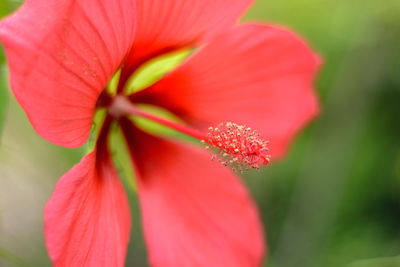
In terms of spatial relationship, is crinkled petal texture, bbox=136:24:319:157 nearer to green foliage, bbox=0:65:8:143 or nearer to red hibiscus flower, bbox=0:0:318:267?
red hibiscus flower, bbox=0:0:318:267

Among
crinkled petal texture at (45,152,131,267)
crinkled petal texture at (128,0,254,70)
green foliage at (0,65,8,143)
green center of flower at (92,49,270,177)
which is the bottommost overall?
crinkled petal texture at (45,152,131,267)

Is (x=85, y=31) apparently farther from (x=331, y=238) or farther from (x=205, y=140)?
(x=331, y=238)

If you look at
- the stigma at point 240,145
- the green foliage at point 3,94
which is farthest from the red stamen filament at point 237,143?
the green foliage at point 3,94

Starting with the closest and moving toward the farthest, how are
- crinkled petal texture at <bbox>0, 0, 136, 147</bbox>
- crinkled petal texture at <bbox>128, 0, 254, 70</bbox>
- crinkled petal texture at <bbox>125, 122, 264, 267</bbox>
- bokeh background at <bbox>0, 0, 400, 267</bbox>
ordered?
crinkled petal texture at <bbox>0, 0, 136, 147</bbox>
crinkled petal texture at <bbox>128, 0, 254, 70</bbox>
crinkled petal texture at <bbox>125, 122, 264, 267</bbox>
bokeh background at <bbox>0, 0, 400, 267</bbox>

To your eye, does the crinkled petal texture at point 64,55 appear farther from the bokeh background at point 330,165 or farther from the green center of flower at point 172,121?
the bokeh background at point 330,165

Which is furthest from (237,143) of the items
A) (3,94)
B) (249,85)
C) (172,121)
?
(3,94)

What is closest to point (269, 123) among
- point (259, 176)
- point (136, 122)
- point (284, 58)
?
point (284, 58)

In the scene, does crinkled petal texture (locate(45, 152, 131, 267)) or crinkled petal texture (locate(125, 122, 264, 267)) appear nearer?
crinkled petal texture (locate(45, 152, 131, 267))

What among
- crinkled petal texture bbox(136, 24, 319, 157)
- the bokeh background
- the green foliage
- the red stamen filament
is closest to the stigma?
the red stamen filament

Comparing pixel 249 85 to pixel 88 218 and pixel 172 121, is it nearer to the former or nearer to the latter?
pixel 172 121
